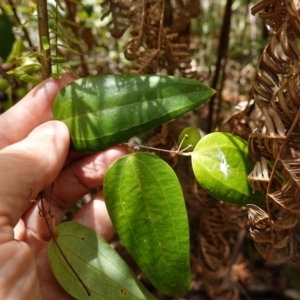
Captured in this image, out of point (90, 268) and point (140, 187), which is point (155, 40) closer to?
point (140, 187)

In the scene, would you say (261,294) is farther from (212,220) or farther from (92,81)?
(92,81)

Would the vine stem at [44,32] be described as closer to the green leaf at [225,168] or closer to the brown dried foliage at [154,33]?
the brown dried foliage at [154,33]

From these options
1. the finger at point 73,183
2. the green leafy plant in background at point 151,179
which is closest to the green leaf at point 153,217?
the green leafy plant in background at point 151,179

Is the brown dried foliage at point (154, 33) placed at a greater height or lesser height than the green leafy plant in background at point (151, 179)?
greater

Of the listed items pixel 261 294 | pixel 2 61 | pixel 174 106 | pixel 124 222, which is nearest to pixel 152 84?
pixel 174 106

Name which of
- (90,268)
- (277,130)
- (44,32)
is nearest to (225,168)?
(277,130)

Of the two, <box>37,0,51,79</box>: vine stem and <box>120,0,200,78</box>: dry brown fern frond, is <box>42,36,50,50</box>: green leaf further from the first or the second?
<box>120,0,200,78</box>: dry brown fern frond
